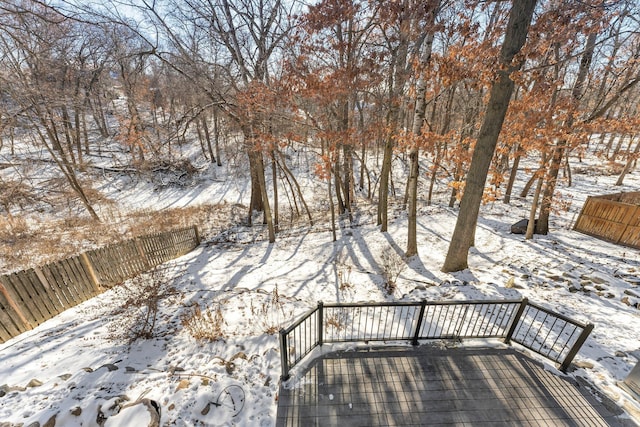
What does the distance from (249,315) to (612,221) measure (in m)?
13.0

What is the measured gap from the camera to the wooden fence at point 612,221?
8.24 metres

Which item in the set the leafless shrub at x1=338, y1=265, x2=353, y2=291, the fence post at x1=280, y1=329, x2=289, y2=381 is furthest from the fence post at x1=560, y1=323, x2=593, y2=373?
the fence post at x1=280, y1=329, x2=289, y2=381

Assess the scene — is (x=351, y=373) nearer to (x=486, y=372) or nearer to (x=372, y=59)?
(x=486, y=372)

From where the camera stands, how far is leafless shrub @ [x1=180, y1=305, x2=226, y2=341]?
4.73 meters

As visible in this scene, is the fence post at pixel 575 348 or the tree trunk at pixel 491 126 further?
the tree trunk at pixel 491 126

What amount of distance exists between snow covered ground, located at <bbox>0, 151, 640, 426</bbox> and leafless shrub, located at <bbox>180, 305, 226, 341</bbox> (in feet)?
0.19

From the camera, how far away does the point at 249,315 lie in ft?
18.4

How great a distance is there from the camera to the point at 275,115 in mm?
9156

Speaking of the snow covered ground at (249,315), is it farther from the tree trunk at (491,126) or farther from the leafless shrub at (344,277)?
the tree trunk at (491,126)

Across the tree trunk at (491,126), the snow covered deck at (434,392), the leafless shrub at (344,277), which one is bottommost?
the leafless shrub at (344,277)

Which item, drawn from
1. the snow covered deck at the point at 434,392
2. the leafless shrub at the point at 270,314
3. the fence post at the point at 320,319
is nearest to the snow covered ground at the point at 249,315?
the leafless shrub at the point at 270,314

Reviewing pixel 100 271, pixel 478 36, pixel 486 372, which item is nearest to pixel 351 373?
pixel 486 372

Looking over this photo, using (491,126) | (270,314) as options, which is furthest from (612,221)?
(270,314)

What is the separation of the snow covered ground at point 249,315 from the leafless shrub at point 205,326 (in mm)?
57
